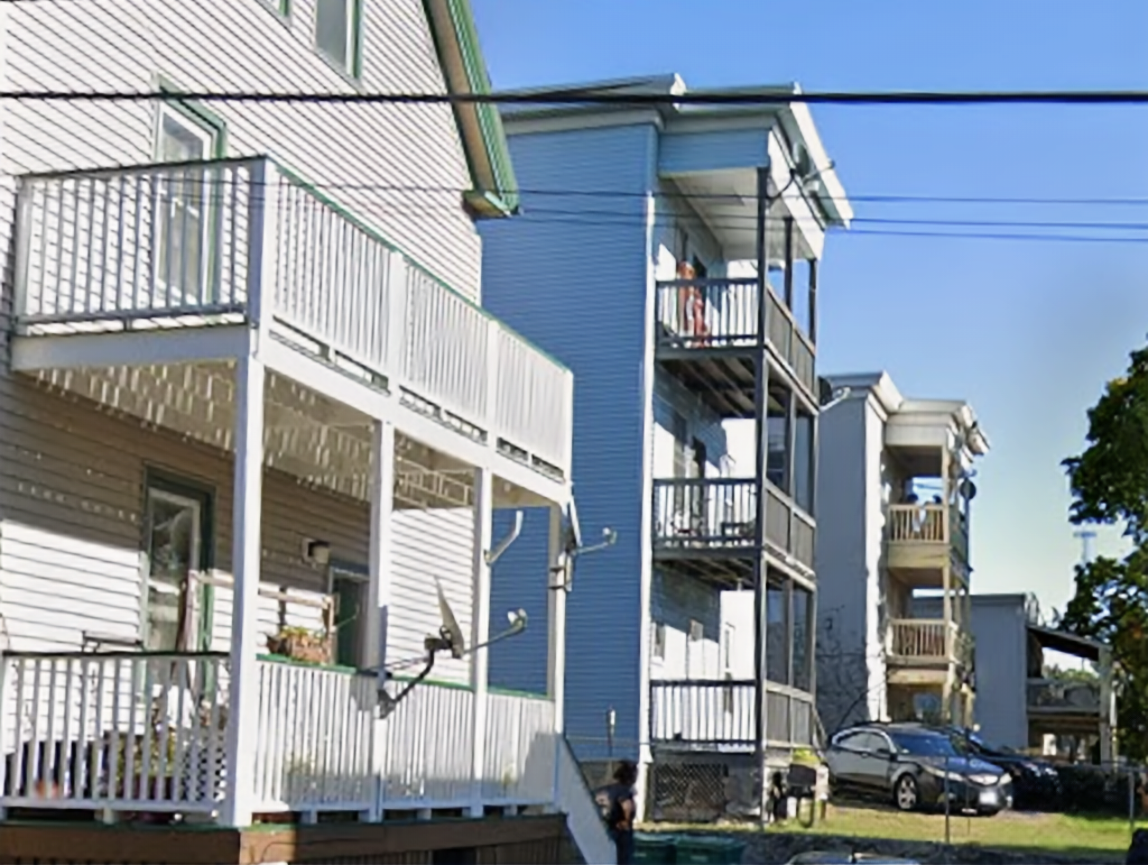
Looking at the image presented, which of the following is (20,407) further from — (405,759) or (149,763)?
(405,759)

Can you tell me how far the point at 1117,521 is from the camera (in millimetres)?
35656

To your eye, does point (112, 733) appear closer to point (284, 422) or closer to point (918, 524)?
point (284, 422)

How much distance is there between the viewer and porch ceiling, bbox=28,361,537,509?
1468cm

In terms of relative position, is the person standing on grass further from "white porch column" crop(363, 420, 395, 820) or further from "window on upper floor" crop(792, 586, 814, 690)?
"window on upper floor" crop(792, 586, 814, 690)

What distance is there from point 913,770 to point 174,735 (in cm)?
2101

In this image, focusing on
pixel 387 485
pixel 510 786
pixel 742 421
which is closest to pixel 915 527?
pixel 742 421

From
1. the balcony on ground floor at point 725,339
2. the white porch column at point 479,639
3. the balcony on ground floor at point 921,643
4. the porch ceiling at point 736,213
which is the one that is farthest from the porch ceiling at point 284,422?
the balcony on ground floor at point 921,643

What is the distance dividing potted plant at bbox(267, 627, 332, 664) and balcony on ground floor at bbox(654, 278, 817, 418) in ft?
45.3

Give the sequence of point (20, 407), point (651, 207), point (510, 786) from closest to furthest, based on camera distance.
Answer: point (20, 407) → point (510, 786) → point (651, 207)

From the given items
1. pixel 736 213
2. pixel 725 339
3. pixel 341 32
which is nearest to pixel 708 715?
pixel 725 339

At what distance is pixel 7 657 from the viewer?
13938 mm

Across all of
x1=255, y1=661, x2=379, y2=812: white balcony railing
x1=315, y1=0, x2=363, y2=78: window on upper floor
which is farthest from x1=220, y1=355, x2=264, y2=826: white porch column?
x1=315, y1=0, x2=363, y2=78: window on upper floor

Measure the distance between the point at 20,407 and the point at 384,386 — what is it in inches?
114

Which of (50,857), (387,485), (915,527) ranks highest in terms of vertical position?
(915,527)
